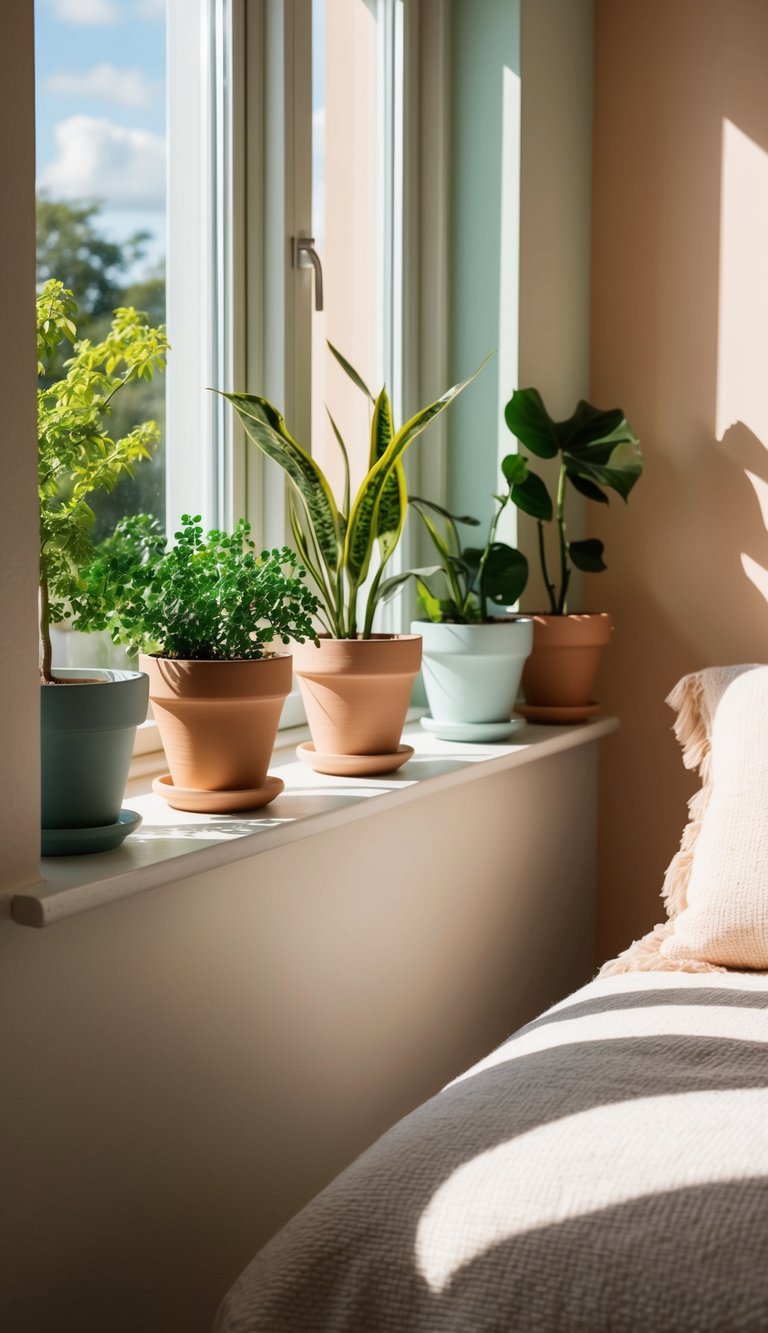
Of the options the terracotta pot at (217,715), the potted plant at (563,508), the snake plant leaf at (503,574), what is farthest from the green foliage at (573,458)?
the terracotta pot at (217,715)

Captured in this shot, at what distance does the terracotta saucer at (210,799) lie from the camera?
58.2 inches

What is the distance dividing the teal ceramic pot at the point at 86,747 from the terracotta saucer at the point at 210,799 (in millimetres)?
172

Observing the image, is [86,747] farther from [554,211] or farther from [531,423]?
[554,211]

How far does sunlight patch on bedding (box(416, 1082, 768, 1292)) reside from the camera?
3.28 feet

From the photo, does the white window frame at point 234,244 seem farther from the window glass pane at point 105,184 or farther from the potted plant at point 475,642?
the potted plant at point 475,642

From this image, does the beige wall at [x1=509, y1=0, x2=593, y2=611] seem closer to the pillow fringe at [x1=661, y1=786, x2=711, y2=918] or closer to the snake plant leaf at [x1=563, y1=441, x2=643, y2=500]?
the snake plant leaf at [x1=563, y1=441, x2=643, y2=500]

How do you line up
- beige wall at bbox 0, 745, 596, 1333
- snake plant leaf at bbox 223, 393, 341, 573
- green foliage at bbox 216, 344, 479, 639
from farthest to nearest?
green foliage at bbox 216, 344, 479, 639 < snake plant leaf at bbox 223, 393, 341, 573 < beige wall at bbox 0, 745, 596, 1333

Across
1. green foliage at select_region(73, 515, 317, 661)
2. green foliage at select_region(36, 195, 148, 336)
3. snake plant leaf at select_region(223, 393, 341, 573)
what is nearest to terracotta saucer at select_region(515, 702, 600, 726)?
snake plant leaf at select_region(223, 393, 341, 573)

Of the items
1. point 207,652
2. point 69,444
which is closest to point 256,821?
point 207,652

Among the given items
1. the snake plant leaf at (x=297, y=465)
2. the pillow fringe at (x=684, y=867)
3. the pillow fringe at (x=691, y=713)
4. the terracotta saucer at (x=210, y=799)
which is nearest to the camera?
the terracotta saucer at (x=210, y=799)

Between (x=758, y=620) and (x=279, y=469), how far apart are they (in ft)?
3.03

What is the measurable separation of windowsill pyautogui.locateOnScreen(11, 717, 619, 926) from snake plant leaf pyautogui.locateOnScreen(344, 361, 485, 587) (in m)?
0.29

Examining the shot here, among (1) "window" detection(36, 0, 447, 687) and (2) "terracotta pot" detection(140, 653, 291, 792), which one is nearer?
(2) "terracotta pot" detection(140, 653, 291, 792)

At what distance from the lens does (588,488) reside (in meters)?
2.20
